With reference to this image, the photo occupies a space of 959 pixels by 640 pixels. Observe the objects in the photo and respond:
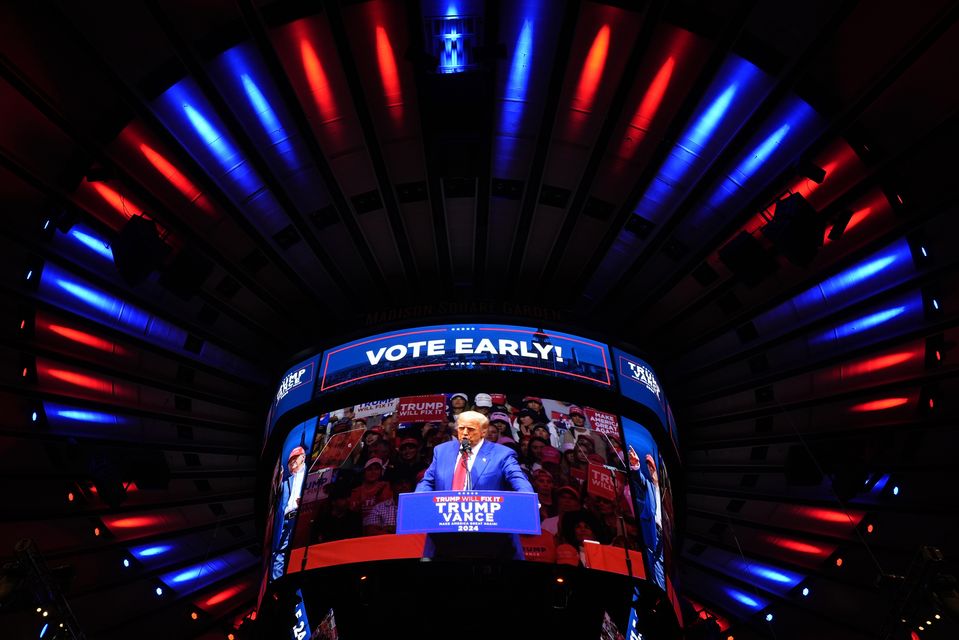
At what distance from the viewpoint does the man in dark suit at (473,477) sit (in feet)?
28.9

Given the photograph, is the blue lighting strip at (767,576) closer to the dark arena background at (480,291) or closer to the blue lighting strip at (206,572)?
the dark arena background at (480,291)

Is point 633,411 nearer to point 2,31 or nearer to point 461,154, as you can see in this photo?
point 461,154

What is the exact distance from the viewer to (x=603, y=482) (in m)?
9.88

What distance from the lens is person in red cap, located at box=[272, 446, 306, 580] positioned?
9.63m

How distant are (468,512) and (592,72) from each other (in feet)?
23.8

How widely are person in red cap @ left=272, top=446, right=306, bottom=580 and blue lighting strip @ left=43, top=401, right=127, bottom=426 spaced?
221 inches

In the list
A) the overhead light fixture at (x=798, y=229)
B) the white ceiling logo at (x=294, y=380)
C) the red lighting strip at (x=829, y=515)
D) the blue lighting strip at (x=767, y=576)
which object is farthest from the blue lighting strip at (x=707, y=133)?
the blue lighting strip at (x=767, y=576)

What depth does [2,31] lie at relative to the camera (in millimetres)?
7699

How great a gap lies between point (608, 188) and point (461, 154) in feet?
10.3

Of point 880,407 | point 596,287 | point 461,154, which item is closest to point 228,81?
point 461,154

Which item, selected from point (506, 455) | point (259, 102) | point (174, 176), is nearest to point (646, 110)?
point (506, 455)

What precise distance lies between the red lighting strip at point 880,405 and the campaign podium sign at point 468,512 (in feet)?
29.8

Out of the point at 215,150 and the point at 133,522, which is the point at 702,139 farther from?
the point at 133,522

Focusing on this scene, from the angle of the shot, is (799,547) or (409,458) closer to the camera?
(409,458)
